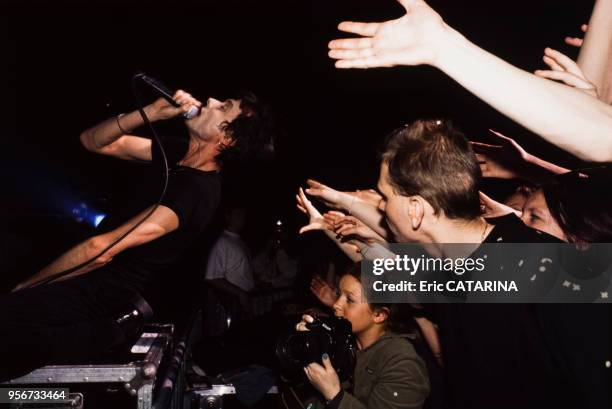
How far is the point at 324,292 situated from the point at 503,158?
185cm

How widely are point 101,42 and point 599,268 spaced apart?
4942 mm

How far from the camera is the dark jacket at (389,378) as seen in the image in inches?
81.4

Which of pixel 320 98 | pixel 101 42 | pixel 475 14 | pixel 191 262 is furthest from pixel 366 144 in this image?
pixel 101 42

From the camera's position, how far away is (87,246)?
2021 mm

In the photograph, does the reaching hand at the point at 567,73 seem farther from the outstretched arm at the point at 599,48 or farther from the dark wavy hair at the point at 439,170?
the dark wavy hair at the point at 439,170

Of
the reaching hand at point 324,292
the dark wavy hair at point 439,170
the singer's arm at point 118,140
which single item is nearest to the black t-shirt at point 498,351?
the dark wavy hair at point 439,170

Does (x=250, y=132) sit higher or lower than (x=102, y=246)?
higher

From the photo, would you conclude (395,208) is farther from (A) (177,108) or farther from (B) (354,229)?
(A) (177,108)

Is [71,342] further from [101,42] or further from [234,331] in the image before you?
[101,42]

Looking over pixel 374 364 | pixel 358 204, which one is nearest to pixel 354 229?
pixel 358 204

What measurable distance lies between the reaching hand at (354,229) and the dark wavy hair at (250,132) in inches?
24.1

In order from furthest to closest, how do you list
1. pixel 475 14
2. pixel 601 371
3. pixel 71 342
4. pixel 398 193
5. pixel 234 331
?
pixel 475 14
pixel 234 331
pixel 71 342
pixel 398 193
pixel 601 371

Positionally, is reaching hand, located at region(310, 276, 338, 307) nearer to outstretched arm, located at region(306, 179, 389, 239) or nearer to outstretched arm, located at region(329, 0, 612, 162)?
outstretched arm, located at region(306, 179, 389, 239)

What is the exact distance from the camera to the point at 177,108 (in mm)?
2396
